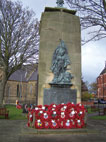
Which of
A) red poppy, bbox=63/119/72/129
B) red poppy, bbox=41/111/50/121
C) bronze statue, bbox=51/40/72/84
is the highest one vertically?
bronze statue, bbox=51/40/72/84

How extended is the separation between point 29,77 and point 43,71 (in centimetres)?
4682

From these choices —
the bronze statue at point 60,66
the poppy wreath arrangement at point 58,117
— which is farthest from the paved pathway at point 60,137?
the bronze statue at point 60,66

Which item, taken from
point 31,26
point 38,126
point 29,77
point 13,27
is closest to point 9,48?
point 13,27

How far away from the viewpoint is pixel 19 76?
55.8m

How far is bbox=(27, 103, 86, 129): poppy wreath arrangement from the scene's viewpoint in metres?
7.71


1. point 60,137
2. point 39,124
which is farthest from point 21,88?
point 60,137

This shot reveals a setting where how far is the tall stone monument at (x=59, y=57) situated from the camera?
930 cm

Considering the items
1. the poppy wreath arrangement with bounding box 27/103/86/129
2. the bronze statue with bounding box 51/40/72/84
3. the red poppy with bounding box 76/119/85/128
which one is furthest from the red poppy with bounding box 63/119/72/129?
the bronze statue with bounding box 51/40/72/84

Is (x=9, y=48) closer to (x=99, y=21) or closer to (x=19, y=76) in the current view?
(x=99, y=21)

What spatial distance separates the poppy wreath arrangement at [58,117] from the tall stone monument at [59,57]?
135 centimetres

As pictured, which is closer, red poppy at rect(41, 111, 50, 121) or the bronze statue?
red poppy at rect(41, 111, 50, 121)

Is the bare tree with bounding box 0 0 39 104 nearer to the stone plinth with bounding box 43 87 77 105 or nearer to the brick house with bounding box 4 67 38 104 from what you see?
the stone plinth with bounding box 43 87 77 105

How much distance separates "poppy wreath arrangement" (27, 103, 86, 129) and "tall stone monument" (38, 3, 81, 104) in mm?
1353

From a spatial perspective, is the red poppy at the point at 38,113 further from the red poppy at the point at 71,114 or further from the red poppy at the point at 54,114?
the red poppy at the point at 71,114
